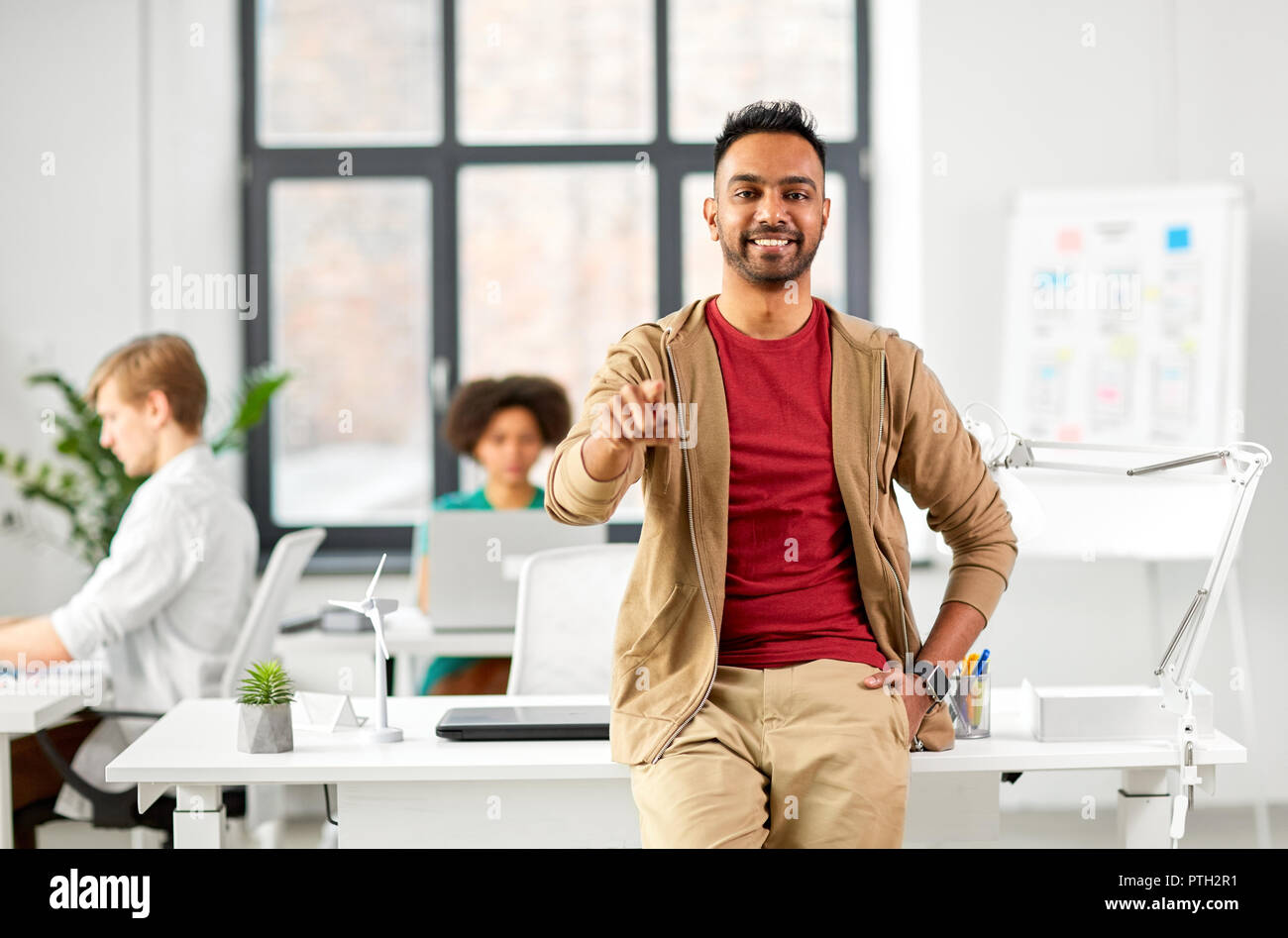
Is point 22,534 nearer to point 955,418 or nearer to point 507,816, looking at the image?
point 507,816

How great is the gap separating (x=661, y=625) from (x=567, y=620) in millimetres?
794

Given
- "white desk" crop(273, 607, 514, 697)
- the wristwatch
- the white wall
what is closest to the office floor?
the white wall

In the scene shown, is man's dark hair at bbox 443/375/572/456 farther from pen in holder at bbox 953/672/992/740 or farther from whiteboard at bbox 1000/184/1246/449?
pen in holder at bbox 953/672/992/740

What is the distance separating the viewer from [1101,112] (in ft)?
13.7

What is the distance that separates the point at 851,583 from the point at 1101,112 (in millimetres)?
2975

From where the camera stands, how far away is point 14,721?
6.88 feet

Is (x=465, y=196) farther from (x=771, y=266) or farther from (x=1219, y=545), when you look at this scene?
(x=1219, y=545)

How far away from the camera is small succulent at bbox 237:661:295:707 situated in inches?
74.0

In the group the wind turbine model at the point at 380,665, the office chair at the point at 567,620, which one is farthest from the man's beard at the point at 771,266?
the office chair at the point at 567,620

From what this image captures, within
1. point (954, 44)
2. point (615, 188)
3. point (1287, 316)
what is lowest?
point (1287, 316)

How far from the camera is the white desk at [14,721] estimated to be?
6.88 feet

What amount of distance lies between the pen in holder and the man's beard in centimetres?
66

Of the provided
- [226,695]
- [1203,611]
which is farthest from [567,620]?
[1203,611]
